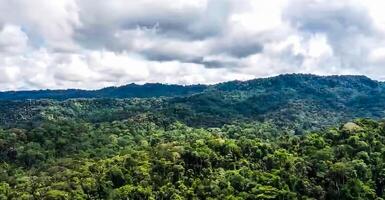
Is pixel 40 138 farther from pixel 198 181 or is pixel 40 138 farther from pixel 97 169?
pixel 198 181

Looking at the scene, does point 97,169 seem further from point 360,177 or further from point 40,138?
point 40,138

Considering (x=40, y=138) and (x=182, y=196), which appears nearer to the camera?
(x=182, y=196)

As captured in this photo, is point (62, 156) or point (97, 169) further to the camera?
point (62, 156)

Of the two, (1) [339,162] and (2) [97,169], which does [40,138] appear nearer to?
(2) [97,169]

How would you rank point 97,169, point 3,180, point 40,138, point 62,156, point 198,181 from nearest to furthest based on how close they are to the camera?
point 198,181, point 97,169, point 3,180, point 62,156, point 40,138

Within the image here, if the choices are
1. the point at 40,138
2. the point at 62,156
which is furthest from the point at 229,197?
the point at 40,138

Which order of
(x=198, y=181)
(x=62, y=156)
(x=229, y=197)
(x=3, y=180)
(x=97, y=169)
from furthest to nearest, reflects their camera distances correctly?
(x=62, y=156), (x=3, y=180), (x=97, y=169), (x=198, y=181), (x=229, y=197)

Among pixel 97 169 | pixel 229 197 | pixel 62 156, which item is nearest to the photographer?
pixel 229 197

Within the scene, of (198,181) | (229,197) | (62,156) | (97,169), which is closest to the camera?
(229,197)

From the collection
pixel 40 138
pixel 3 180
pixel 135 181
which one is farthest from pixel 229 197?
pixel 40 138
